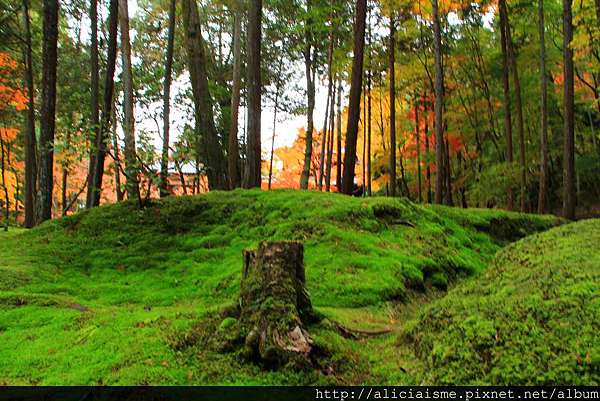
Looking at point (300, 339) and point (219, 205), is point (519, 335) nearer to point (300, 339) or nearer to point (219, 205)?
point (300, 339)

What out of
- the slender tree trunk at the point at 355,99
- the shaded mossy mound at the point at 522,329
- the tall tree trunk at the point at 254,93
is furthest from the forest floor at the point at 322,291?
the slender tree trunk at the point at 355,99

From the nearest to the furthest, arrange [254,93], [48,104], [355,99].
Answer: [48,104] < [254,93] < [355,99]

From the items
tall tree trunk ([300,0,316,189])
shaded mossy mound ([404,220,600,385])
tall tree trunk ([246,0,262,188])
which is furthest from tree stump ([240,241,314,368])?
tall tree trunk ([300,0,316,189])

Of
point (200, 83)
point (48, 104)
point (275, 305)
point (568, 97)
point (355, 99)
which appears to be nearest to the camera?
point (275, 305)

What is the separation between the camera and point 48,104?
9.26 meters

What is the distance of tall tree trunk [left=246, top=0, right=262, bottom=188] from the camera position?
9758 millimetres

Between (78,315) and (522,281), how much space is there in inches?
160

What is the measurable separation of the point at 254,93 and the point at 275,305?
744 centimetres

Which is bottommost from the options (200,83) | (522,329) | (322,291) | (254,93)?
(322,291)

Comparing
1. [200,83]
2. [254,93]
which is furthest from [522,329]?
[200,83]

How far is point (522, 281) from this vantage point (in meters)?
3.33

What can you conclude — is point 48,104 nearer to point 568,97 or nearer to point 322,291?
point 322,291

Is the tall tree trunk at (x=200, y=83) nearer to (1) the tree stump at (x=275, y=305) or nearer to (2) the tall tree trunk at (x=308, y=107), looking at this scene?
(2) the tall tree trunk at (x=308, y=107)

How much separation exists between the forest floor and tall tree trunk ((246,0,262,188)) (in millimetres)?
1180
